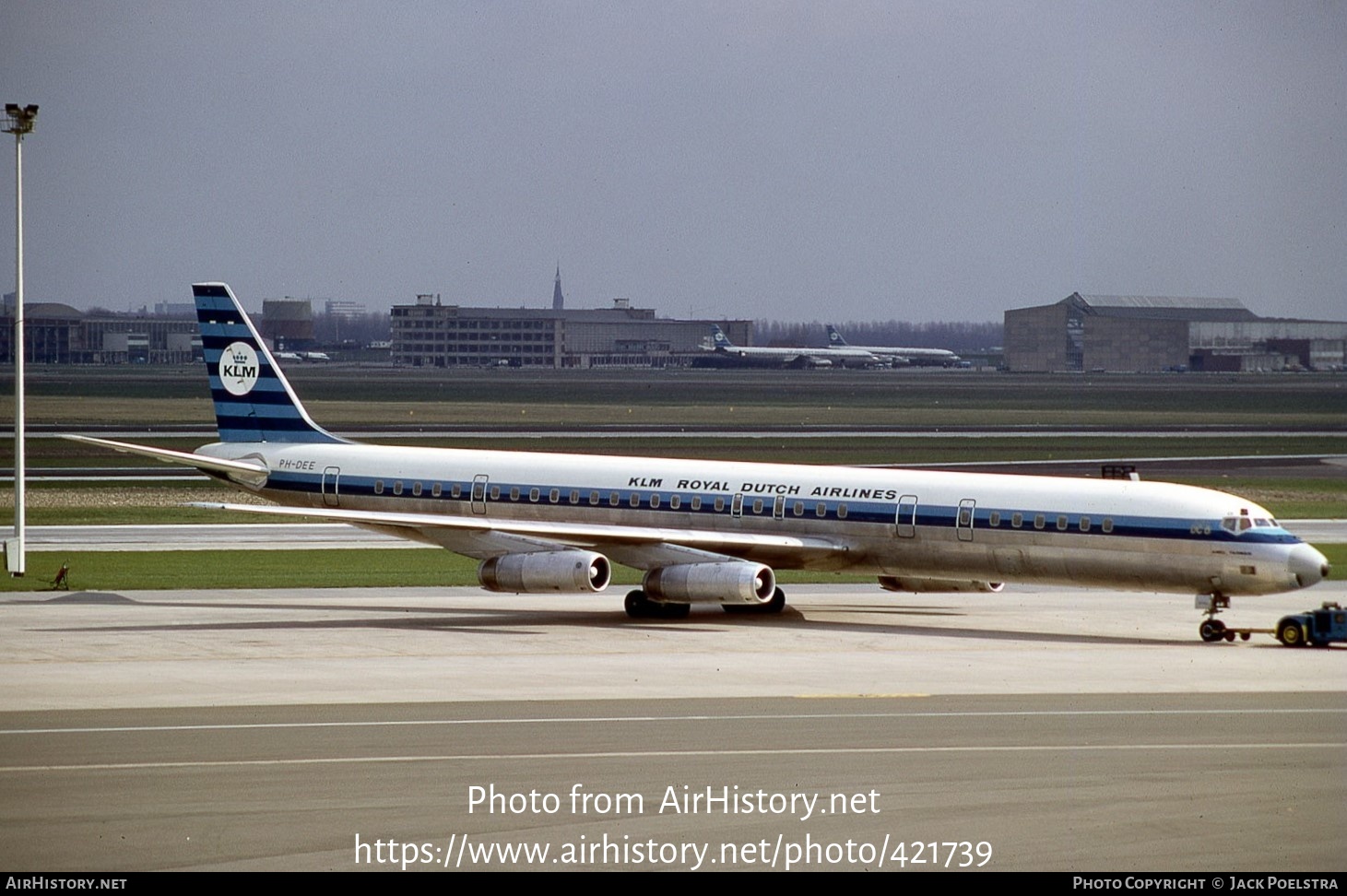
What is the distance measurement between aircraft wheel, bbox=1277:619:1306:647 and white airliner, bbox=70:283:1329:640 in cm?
83

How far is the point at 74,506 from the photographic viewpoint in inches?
2761

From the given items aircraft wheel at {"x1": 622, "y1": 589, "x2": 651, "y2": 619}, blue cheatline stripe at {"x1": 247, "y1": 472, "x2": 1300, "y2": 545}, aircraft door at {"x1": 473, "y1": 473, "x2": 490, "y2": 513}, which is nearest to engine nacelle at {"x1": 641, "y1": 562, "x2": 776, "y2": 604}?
aircraft wheel at {"x1": 622, "y1": 589, "x2": 651, "y2": 619}

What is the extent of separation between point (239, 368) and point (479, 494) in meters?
9.90

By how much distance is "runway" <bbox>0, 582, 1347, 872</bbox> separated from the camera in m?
18.8

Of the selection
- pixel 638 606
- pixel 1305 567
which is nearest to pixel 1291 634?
pixel 1305 567

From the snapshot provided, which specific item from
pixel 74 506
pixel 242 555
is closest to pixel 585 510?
pixel 242 555

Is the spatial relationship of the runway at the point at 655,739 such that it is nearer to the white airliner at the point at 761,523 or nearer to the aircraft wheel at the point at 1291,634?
the aircraft wheel at the point at 1291,634

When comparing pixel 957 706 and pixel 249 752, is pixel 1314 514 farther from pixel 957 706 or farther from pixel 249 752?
pixel 249 752

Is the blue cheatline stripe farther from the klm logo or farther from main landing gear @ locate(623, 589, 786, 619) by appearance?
the klm logo

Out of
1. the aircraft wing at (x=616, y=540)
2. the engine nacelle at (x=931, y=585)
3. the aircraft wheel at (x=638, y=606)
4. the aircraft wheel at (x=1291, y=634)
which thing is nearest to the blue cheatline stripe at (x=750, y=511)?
the aircraft wing at (x=616, y=540)

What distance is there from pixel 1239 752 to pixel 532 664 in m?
14.5

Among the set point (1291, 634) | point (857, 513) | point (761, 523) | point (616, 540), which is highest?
point (857, 513)

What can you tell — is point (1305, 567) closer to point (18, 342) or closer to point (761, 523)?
point (761, 523)

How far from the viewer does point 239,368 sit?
5125cm
